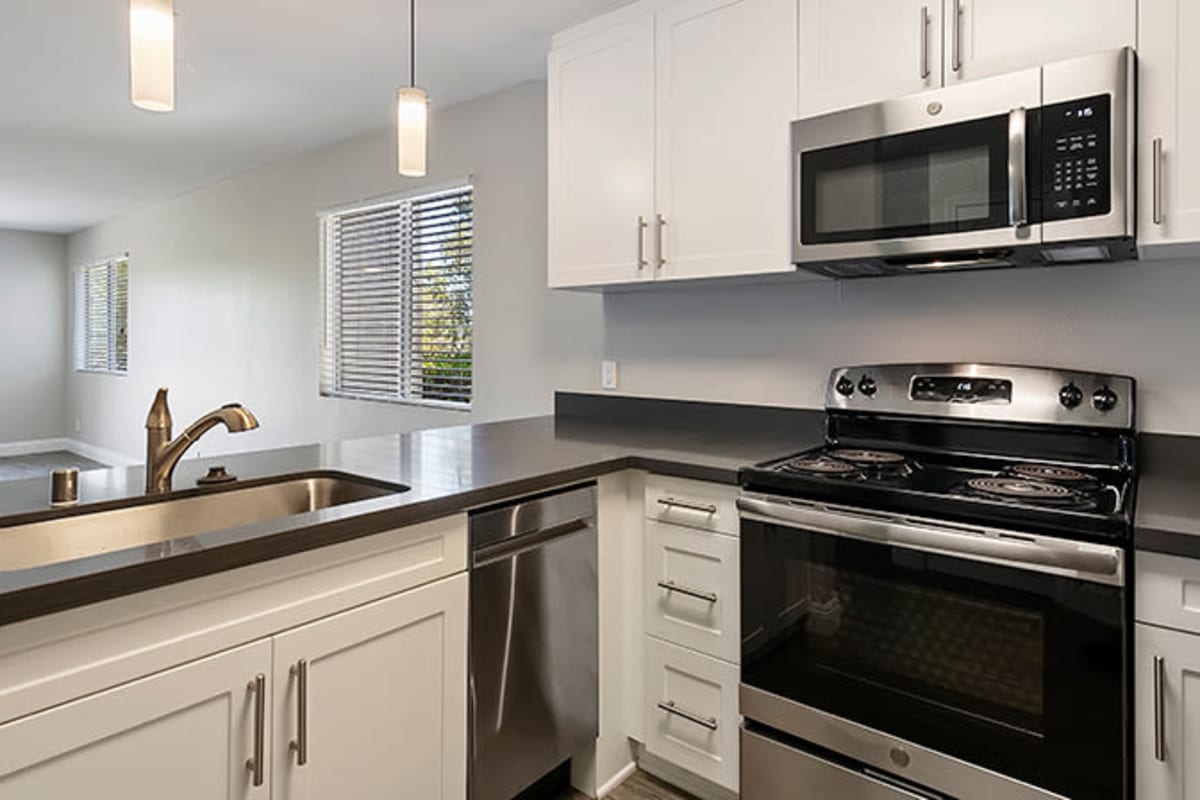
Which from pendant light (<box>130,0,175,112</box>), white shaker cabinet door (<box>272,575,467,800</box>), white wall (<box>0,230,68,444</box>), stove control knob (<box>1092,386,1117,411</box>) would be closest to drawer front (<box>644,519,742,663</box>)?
white shaker cabinet door (<box>272,575,467,800</box>)

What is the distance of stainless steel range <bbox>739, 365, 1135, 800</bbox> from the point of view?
129 centimetres

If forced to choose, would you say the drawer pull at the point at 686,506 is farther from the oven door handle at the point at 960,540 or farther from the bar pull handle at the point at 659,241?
the bar pull handle at the point at 659,241

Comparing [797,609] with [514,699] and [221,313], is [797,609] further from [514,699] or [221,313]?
[221,313]

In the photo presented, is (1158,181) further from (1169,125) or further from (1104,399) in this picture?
(1104,399)

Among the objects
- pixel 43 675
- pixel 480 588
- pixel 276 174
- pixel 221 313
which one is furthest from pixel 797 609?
pixel 221 313

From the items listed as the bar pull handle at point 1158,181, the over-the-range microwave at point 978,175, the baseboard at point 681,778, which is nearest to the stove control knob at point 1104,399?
the over-the-range microwave at point 978,175

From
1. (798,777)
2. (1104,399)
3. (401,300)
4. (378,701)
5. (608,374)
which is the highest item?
(401,300)

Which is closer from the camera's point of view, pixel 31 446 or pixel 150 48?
pixel 150 48

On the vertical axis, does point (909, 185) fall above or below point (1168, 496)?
above

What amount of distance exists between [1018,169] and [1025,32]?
33cm

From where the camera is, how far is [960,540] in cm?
138

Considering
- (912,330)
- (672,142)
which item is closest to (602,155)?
(672,142)

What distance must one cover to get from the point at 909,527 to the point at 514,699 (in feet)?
3.19

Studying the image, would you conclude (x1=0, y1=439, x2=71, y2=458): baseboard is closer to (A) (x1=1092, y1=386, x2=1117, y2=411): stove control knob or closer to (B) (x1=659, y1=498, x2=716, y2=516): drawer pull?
(B) (x1=659, y1=498, x2=716, y2=516): drawer pull
